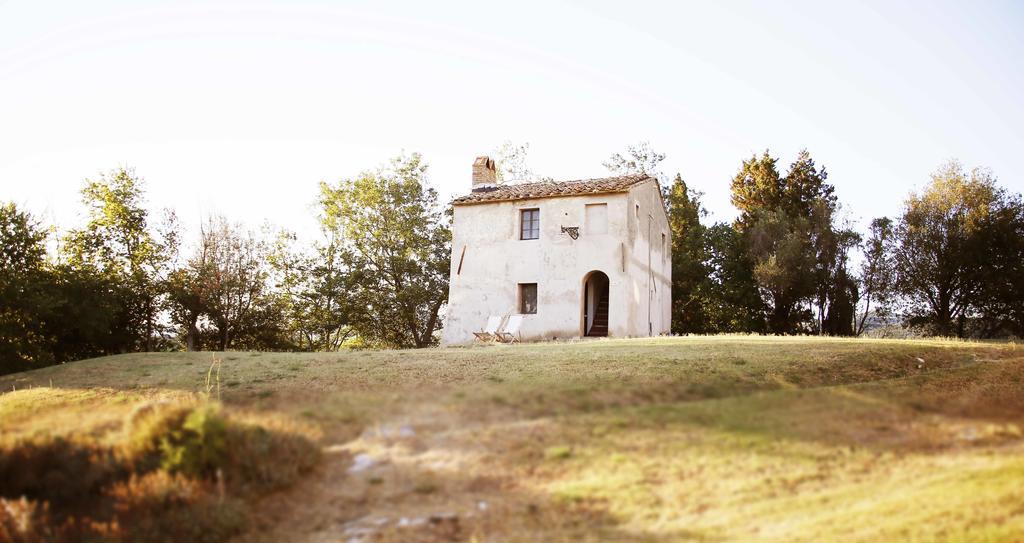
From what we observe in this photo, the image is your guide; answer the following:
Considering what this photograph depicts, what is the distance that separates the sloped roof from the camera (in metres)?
24.4

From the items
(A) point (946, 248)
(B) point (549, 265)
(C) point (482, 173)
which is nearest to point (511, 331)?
(B) point (549, 265)

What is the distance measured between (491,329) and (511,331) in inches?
39.7

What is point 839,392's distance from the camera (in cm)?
765

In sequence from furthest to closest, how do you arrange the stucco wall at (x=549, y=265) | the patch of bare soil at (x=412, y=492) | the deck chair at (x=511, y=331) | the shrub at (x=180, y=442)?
the stucco wall at (x=549, y=265) < the deck chair at (x=511, y=331) < the shrub at (x=180, y=442) < the patch of bare soil at (x=412, y=492)

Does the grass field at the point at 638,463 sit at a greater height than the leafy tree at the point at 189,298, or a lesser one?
lesser

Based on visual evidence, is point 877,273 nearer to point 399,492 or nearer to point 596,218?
point 596,218

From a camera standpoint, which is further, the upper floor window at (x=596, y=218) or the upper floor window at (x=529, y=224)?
the upper floor window at (x=529, y=224)

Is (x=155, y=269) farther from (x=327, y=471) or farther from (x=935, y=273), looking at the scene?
(x=935, y=273)

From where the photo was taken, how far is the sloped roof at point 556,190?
24.4 m

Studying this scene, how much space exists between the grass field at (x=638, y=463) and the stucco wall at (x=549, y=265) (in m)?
15.3

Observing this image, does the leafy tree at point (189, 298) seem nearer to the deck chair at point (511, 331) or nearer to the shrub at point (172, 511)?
the deck chair at point (511, 331)

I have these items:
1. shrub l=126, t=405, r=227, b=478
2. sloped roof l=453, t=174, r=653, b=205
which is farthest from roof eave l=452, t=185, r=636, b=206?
shrub l=126, t=405, r=227, b=478

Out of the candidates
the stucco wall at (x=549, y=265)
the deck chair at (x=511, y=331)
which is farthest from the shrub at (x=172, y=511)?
the stucco wall at (x=549, y=265)

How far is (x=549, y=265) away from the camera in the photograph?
2462 centimetres
